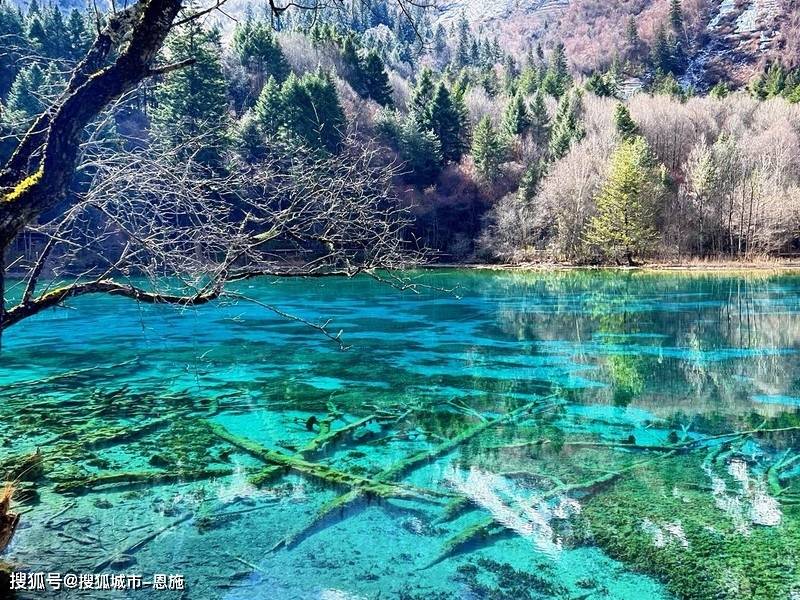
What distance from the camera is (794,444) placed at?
7.71 m

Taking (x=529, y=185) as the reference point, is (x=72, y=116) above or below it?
below

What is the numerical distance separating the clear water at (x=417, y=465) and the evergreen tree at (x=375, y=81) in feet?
166

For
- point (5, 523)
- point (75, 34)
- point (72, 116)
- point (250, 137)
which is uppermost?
point (75, 34)

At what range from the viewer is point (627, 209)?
43688 millimetres

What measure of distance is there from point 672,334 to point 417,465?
1161cm

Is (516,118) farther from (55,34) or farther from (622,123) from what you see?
(55,34)

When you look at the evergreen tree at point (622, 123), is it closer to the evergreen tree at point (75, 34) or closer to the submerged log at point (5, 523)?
the evergreen tree at point (75, 34)

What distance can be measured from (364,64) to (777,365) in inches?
2223

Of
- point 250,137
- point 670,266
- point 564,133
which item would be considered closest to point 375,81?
point 564,133

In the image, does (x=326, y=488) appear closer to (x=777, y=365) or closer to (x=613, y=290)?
(x=777, y=365)

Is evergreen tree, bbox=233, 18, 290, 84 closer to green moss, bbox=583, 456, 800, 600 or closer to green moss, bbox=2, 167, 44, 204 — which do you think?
green moss, bbox=583, 456, 800, 600

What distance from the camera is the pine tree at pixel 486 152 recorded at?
5247 centimetres

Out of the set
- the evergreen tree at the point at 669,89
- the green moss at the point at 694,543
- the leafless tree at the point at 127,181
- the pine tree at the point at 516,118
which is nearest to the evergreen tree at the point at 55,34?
the pine tree at the point at 516,118

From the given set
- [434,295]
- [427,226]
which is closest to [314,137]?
[427,226]
